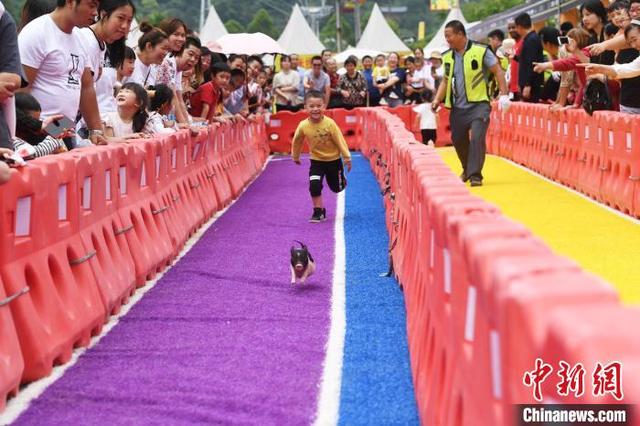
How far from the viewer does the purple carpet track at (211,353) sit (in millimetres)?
5598

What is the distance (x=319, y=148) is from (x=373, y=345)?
7.38 metres

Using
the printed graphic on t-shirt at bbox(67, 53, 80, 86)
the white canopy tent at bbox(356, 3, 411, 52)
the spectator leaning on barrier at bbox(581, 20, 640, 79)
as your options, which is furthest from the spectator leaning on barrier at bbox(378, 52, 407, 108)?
the white canopy tent at bbox(356, 3, 411, 52)

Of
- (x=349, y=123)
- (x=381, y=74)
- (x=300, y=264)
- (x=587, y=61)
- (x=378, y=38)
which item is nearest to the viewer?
(x=300, y=264)

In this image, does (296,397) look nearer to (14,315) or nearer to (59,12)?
Result: (14,315)

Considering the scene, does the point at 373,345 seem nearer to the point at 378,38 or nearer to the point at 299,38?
the point at 299,38

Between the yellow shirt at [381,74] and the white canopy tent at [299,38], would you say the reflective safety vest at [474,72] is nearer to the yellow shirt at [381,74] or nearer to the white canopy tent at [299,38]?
the yellow shirt at [381,74]

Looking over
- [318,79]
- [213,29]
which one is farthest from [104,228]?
[213,29]

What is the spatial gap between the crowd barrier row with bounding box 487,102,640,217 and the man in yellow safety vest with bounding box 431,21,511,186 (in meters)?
1.28

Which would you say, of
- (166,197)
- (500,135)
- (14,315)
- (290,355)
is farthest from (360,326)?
(500,135)

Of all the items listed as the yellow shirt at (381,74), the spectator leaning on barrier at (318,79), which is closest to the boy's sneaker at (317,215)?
the spectator leaning on barrier at (318,79)

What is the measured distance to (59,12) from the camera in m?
8.32

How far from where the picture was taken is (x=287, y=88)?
2939cm

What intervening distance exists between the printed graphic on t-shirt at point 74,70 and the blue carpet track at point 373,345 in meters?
2.64

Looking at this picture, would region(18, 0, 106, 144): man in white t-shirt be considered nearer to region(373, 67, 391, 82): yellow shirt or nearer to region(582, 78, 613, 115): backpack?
region(582, 78, 613, 115): backpack
